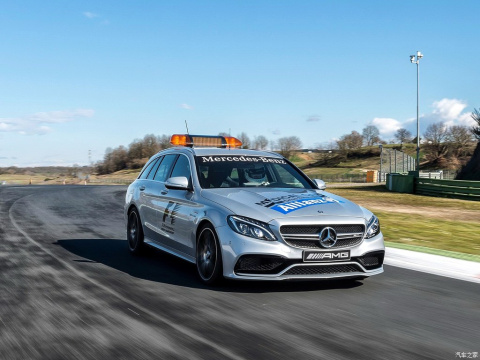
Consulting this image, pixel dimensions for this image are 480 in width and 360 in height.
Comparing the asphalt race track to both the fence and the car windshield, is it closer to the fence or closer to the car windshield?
the car windshield

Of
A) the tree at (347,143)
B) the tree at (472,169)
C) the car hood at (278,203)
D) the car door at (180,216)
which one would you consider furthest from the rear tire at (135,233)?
the tree at (347,143)

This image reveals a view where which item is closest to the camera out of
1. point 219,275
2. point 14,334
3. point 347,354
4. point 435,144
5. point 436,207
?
point 347,354

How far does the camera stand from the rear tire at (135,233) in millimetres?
9500

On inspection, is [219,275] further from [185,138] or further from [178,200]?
[185,138]

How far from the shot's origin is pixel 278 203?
6.80 m

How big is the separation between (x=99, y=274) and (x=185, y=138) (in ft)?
8.54

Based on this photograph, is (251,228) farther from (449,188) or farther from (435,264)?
(449,188)

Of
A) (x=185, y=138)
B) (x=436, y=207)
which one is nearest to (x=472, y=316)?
(x=185, y=138)

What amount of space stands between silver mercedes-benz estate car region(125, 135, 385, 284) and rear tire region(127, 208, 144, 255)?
74cm

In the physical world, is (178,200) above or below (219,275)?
above

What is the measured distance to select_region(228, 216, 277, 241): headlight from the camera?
6422 millimetres

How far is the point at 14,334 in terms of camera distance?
16.3ft

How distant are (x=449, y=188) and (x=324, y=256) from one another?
29.5 meters

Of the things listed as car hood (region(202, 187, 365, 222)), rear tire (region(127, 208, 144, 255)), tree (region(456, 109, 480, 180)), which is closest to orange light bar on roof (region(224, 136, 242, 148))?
rear tire (region(127, 208, 144, 255))
